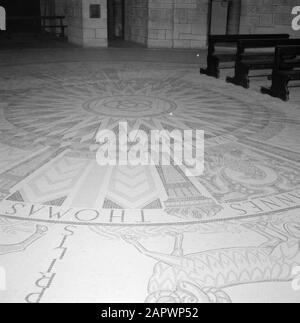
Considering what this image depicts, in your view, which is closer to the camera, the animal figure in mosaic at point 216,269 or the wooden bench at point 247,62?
the animal figure in mosaic at point 216,269

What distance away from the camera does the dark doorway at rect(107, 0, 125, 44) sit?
15.3 meters

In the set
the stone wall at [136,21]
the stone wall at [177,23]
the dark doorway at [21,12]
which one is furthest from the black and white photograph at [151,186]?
the dark doorway at [21,12]

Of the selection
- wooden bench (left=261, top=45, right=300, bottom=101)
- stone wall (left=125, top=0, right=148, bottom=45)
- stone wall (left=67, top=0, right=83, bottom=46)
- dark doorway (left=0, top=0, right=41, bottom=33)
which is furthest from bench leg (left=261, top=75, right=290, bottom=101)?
dark doorway (left=0, top=0, right=41, bottom=33)

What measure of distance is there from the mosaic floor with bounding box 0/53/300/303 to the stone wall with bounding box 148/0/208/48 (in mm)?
7648

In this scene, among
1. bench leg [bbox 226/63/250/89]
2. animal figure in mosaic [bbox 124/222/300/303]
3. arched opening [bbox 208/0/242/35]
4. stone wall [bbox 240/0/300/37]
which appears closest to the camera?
animal figure in mosaic [bbox 124/222/300/303]

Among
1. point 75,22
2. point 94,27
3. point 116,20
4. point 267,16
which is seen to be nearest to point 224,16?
point 267,16

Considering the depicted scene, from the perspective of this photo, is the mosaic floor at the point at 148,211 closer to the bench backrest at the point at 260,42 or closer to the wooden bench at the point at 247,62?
the wooden bench at the point at 247,62

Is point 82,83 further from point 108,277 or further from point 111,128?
point 108,277

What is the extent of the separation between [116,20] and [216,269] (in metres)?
14.9

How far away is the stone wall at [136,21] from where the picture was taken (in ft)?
43.4

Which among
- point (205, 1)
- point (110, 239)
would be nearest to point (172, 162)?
point (110, 239)

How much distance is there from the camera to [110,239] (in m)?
2.74

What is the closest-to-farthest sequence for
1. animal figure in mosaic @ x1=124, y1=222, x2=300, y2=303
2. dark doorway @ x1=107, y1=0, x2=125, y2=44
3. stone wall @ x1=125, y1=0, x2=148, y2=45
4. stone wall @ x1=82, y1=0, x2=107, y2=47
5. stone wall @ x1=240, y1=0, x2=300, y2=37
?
animal figure in mosaic @ x1=124, y1=222, x2=300, y2=303 → stone wall @ x1=240, y1=0, x2=300, y2=37 → stone wall @ x1=82, y1=0, x2=107, y2=47 → stone wall @ x1=125, y1=0, x2=148, y2=45 → dark doorway @ x1=107, y1=0, x2=125, y2=44

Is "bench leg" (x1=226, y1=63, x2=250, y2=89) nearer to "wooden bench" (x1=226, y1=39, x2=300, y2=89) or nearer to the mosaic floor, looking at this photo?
"wooden bench" (x1=226, y1=39, x2=300, y2=89)
